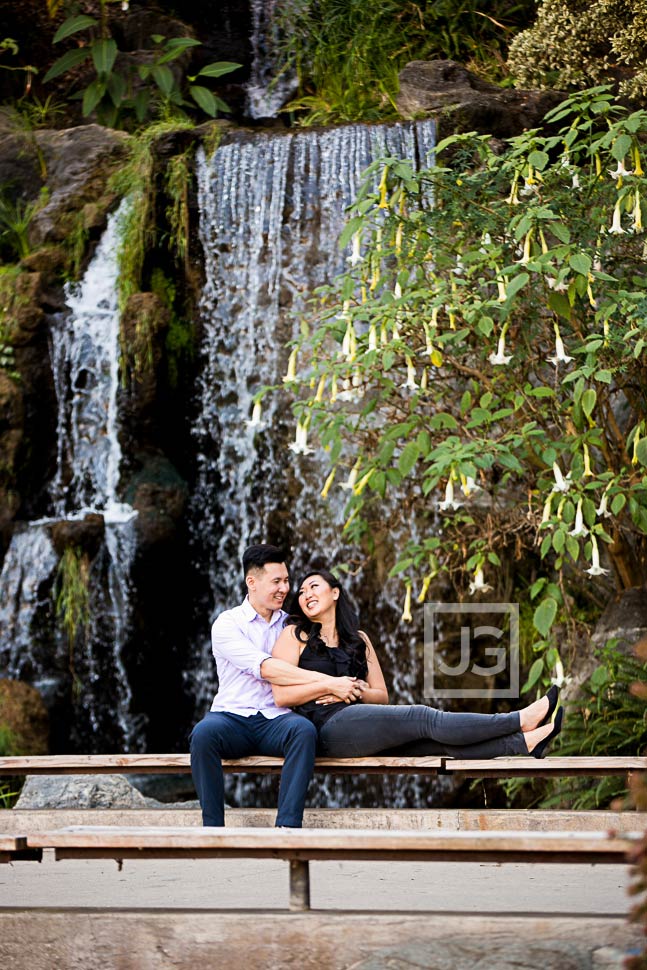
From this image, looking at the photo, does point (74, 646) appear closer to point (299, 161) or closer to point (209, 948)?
point (299, 161)

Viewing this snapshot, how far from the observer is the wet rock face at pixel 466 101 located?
34.6 ft

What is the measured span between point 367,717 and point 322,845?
1.99 metres

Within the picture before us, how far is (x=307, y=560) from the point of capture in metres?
10.5

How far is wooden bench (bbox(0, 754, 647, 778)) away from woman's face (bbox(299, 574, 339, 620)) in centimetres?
66

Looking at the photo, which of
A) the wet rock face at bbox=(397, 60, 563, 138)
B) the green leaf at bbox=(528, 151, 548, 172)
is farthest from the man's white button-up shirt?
the wet rock face at bbox=(397, 60, 563, 138)

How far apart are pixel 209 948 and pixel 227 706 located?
2032mm

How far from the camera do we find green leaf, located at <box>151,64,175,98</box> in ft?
41.5

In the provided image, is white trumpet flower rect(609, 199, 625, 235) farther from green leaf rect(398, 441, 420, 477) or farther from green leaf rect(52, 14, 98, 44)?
green leaf rect(52, 14, 98, 44)

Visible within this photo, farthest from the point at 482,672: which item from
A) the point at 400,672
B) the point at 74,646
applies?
the point at 74,646

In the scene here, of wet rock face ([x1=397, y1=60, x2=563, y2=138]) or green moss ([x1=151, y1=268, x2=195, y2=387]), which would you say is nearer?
wet rock face ([x1=397, y1=60, x2=563, y2=138])

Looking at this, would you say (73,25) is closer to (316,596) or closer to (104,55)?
(104,55)

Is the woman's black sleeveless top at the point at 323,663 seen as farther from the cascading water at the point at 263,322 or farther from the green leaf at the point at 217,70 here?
the green leaf at the point at 217,70

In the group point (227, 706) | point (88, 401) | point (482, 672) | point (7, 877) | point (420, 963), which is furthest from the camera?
A: point (88, 401)
